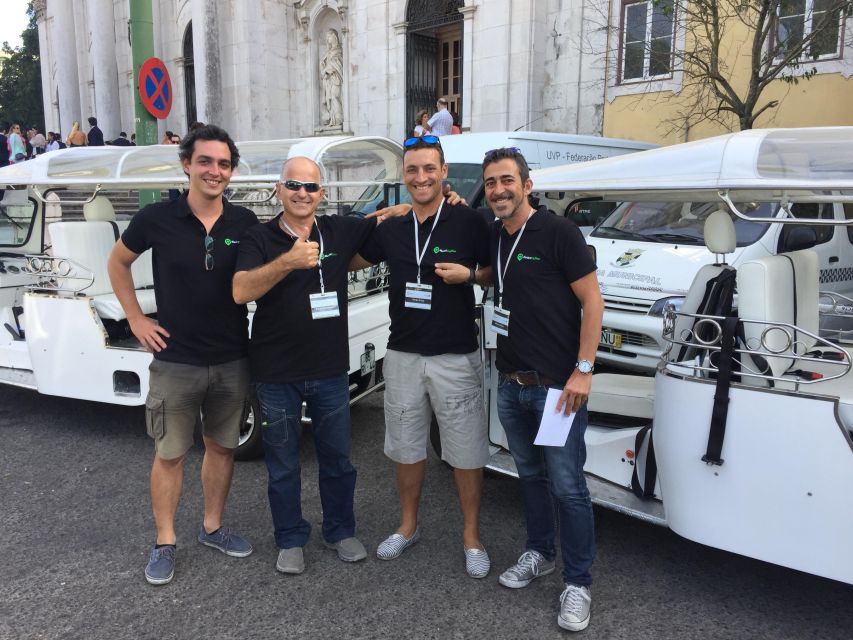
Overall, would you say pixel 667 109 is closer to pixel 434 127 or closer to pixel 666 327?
pixel 434 127

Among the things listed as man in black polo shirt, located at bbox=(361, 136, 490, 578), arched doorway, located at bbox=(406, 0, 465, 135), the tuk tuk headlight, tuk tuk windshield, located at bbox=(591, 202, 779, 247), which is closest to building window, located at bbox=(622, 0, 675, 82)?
arched doorway, located at bbox=(406, 0, 465, 135)

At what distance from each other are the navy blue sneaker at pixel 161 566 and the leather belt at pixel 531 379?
200 centimetres

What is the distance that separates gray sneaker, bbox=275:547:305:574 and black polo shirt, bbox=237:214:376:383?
0.93 meters

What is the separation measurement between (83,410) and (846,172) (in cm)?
607

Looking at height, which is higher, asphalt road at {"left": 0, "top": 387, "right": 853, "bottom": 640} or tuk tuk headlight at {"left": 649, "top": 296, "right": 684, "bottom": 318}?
tuk tuk headlight at {"left": 649, "top": 296, "right": 684, "bottom": 318}

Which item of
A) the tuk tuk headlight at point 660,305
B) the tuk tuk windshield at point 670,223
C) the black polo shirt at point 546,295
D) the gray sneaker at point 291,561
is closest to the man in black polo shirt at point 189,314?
the gray sneaker at point 291,561

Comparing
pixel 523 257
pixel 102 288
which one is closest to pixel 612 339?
pixel 523 257

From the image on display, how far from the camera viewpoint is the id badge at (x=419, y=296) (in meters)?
3.24

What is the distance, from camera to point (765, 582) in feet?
11.0

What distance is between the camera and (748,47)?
12.2 m

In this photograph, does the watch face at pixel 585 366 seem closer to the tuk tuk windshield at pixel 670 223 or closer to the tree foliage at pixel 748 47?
the tuk tuk windshield at pixel 670 223

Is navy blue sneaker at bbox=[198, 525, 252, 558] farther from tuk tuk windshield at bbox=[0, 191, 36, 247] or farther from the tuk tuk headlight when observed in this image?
tuk tuk windshield at bbox=[0, 191, 36, 247]

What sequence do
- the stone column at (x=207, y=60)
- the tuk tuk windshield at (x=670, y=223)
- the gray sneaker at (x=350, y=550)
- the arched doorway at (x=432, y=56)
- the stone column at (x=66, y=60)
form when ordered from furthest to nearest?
1. the stone column at (x=66, y=60)
2. the stone column at (x=207, y=60)
3. the arched doorway at (x=432, y=56)
4. the tuk tuk windshield at (x=670, y=223)
5. the gray sneaker at (x=350, y=550)

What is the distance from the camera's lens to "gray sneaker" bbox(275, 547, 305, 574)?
11.3ft
